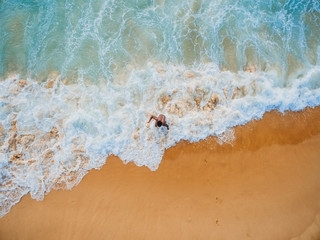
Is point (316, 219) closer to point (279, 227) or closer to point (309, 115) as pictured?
point (279, 227)

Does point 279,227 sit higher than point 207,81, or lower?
lower

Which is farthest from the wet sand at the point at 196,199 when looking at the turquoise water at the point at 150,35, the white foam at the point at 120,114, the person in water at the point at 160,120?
the turquoise water at the point at 150,35

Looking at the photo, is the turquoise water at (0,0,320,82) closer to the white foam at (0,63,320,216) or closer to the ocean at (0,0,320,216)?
the ocean at (0,0,320,216)

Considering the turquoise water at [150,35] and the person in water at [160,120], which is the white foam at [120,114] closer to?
the person in water at [160,120]

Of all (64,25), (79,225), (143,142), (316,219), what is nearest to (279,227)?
(316,219)

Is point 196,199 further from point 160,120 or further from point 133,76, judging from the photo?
point 133,76

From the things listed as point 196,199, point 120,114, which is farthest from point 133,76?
point 196,199
